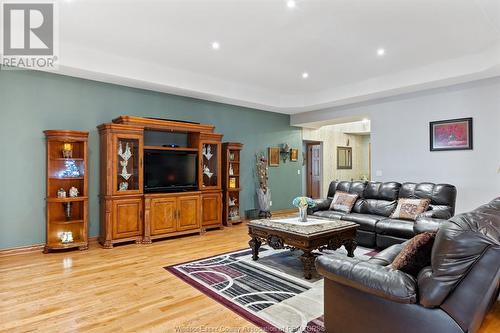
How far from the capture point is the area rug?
2447 millimetres

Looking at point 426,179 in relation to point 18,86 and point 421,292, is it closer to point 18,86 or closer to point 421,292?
point 421,292

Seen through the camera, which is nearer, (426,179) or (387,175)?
(426,179)

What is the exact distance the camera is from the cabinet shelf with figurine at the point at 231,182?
642 cm

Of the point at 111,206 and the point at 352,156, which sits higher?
the point at 352,156

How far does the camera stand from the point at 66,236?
4527 millimetres

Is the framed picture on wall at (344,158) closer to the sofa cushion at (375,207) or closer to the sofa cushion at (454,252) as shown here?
the sofa cushion at (375,207)

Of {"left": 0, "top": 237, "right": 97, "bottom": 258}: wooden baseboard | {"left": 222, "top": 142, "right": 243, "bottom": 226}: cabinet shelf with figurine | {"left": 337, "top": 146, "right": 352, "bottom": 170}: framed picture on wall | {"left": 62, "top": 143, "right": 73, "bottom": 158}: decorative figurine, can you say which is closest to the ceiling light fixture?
{"left": 222, "top": 142, "right": 243, "bottom": 226}: cabinet shelf with figurine

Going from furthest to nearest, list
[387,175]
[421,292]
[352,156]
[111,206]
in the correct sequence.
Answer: [352,156], [387,175], [111,206], [421,292]

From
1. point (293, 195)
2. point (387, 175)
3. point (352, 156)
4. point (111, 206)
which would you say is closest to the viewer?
point (111, 206)

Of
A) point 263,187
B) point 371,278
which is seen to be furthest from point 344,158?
point 371,278

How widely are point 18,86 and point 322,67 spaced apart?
4892 mm

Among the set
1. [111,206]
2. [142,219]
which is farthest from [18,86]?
[142,219]

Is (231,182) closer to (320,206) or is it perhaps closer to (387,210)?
(320,206)

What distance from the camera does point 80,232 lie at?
471cm
